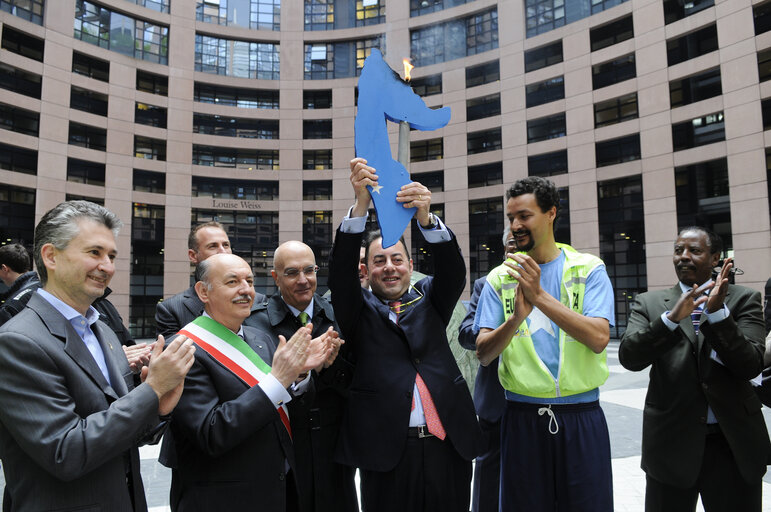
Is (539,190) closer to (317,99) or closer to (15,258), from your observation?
(15,258)

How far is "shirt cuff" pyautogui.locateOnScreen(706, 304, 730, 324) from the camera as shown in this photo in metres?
3.18

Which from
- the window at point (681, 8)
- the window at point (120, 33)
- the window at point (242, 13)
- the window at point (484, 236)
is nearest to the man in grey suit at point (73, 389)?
the window at point (681, 8)

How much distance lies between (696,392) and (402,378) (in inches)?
77.7

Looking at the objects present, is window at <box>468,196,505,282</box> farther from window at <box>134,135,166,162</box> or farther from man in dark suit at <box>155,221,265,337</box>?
man in dark suit at <box>155,221,265,337</box>

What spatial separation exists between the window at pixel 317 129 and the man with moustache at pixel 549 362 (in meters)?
35.0

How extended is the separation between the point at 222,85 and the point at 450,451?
37.1 meters

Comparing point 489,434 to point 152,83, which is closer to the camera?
point 489,434

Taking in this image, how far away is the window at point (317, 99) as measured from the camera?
121ft

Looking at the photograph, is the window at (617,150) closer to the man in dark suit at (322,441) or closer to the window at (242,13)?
the window at (242,13)

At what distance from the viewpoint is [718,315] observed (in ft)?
10.5

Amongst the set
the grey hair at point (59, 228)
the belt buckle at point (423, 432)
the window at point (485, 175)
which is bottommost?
the belt buckle at point (423, 432)

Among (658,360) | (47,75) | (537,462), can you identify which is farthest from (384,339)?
(47,75)

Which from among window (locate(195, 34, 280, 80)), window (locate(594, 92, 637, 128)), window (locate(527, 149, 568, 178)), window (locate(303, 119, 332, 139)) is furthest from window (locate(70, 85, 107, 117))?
window (locate(594, 92, 637, 128))

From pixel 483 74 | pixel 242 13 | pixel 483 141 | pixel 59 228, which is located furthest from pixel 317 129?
pixel 59 228
